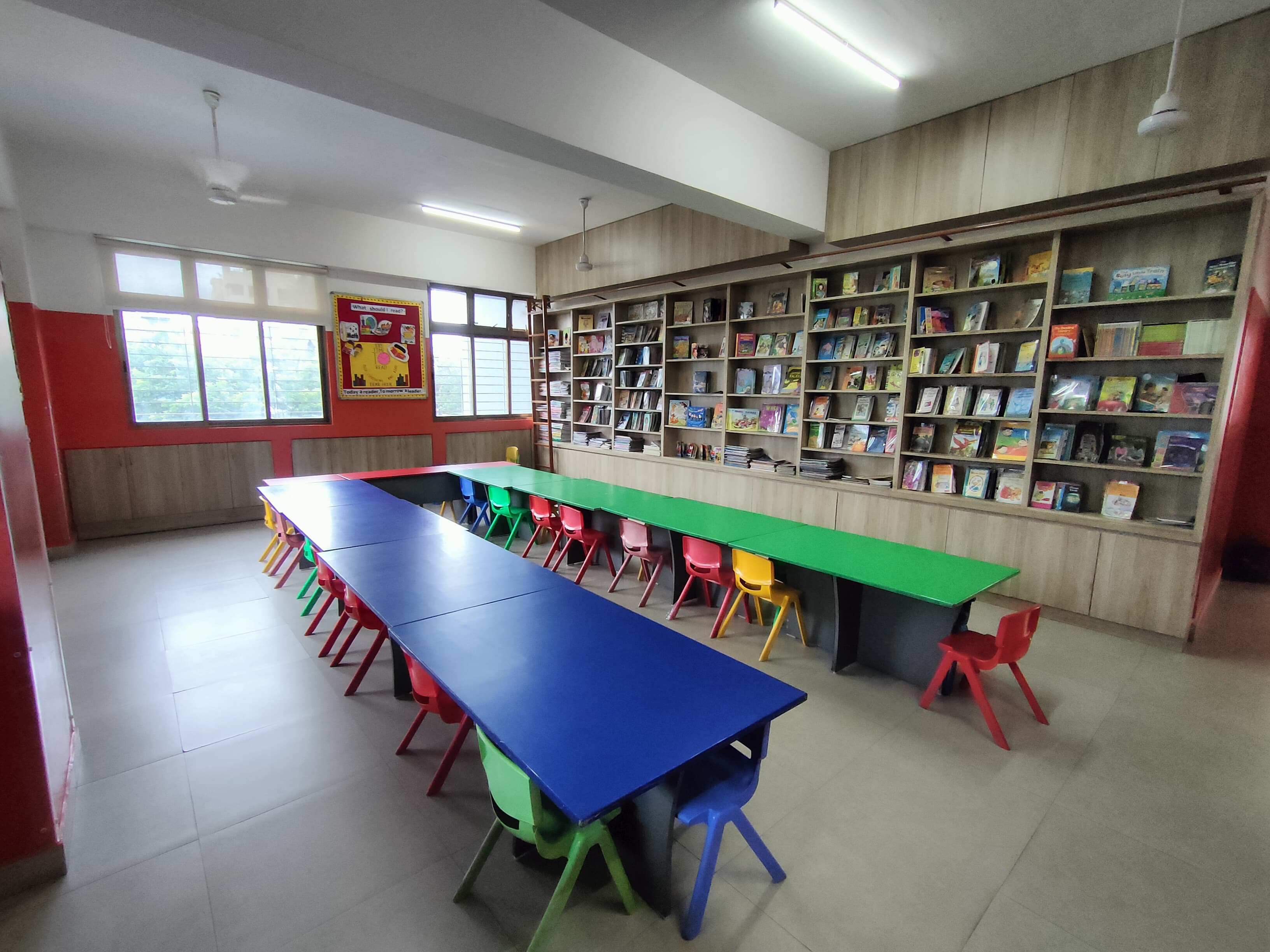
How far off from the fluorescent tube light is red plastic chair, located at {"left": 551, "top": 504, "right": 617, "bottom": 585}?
4.28 m

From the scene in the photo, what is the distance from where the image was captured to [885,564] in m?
2.93

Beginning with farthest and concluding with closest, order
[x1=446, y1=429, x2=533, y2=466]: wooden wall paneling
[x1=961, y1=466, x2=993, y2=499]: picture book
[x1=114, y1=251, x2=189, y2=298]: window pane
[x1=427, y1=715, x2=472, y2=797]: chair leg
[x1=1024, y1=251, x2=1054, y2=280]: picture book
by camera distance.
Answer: [x1=446, y1=429, x2=533, y2=466]: wooden wall paneling → [x1=114, y1=251, x2=189, y2=298]: window pane → [x1=961, y1=466, x2=993, y2=499]: picture book → [x1=1024, y1=251, x2=1054, y2=280]: picture book → [x1=427, y1=715, x2=472, y2=797]: chair leg

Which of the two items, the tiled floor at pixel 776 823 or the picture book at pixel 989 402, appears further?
the picture book at pixel 989 402

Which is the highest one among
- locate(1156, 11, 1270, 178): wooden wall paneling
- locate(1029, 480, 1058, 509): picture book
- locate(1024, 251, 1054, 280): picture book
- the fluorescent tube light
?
the fluorescent tube light

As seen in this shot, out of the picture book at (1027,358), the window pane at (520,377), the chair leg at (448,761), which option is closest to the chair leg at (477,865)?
the chair leg at (448,761)

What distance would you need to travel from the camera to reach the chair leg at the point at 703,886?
1.56 m

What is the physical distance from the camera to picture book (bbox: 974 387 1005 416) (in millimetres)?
4070

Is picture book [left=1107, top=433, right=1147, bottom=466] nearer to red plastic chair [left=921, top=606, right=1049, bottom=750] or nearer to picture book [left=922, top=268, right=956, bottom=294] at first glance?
picture book [left=922, top=268, right=956, bottom=294]

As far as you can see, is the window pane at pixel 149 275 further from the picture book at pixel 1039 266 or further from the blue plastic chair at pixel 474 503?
the picture book at pixel 1039 266

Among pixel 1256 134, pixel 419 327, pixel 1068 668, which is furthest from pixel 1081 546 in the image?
pixel 419 327

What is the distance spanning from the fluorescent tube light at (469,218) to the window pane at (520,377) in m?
1.85

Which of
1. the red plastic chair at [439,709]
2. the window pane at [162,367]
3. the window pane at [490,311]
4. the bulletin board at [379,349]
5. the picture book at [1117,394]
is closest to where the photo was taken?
the red plastic chair at [439,709]

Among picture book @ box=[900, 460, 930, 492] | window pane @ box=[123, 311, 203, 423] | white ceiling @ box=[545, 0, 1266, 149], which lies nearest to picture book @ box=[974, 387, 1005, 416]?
picture book @ box=[900, 460, 930, 492]

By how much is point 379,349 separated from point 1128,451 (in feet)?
25.4
